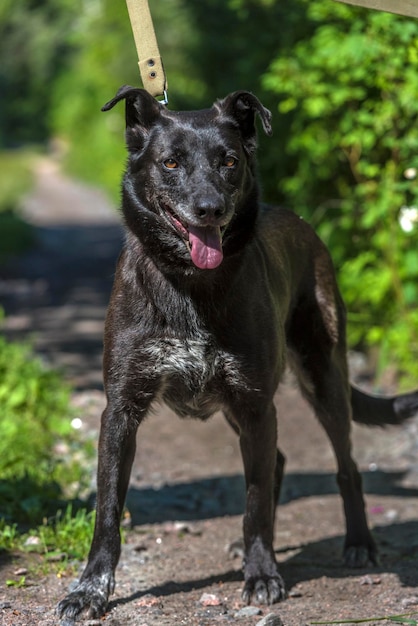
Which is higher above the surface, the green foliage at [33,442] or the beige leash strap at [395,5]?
the beige leash strap at [395,5]

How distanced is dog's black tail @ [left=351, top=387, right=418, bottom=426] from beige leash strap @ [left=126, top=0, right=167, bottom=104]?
2.02 meters

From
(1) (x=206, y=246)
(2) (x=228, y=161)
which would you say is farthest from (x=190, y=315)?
(2) (x=228, y=161)

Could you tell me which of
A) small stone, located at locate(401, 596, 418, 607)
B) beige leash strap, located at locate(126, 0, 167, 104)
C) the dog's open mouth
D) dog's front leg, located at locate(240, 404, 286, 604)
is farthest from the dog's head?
small stone, located at locate(401, 596, 418, 607)

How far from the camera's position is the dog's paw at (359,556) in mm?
5004

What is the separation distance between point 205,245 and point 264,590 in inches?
57.3

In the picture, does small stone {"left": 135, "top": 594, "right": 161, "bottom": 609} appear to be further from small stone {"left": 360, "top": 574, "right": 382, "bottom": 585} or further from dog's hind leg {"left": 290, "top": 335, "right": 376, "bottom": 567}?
dog's hind leg {"left": 290, "top": 335, "right": 376, "bottom": 567}

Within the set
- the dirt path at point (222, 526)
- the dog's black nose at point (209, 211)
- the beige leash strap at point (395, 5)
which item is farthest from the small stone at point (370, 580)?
the beige leash strap at point (395, 5)

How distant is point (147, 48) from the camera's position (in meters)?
4.43

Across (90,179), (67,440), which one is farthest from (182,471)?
(90,179)

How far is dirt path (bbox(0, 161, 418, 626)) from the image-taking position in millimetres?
4160

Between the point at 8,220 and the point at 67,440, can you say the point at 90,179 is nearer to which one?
the point at 8,220

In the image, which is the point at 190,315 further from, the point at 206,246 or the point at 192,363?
the point at 206,246

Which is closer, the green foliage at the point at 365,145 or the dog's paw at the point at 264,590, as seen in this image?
the dog's paw at the point at 264,590

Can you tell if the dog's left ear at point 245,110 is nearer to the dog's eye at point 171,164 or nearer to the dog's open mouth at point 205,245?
the dog's eye at point 171,164
